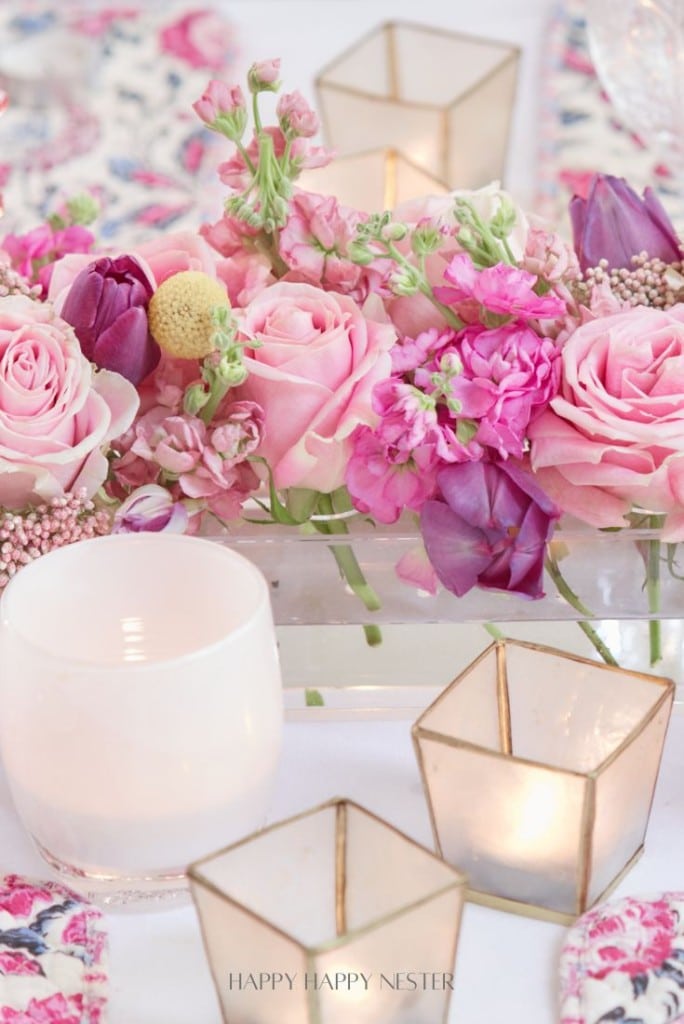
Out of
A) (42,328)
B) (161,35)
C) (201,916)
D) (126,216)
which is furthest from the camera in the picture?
(161,35)

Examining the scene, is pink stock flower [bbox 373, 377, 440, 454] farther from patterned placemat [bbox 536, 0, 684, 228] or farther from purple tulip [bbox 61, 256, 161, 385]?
patterned placemat [bbox 536, 0, 684, 228]

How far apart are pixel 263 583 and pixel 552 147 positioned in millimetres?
1023

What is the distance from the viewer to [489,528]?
0.64m

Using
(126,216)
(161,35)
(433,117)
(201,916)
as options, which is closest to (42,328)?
(201,916)

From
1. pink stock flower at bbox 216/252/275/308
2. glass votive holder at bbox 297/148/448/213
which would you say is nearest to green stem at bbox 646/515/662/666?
pink stock flower at bbox 216/252/275/308

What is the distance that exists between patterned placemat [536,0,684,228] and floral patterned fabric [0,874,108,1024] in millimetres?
919

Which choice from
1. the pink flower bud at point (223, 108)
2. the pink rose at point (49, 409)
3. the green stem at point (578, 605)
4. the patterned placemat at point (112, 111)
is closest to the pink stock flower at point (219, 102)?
the pink flower bud at point (223, 108)

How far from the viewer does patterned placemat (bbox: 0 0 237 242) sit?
1369mm

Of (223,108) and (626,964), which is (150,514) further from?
(626,964)

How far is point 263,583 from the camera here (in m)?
0.55

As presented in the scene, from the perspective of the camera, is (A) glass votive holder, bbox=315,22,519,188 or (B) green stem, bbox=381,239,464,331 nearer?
(B) green stem, bbox=381,239,464,331

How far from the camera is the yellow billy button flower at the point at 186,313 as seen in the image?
0.65 m

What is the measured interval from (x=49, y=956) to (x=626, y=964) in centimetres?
24

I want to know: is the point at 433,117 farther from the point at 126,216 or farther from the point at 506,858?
the point at 506,858
